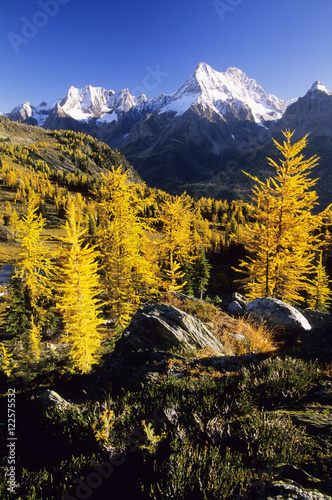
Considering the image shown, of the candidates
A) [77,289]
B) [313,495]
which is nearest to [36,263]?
[77,289]

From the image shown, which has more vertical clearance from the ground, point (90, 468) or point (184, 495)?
point (184, 495)

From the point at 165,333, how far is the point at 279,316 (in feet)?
18.3

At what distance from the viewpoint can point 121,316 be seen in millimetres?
14992

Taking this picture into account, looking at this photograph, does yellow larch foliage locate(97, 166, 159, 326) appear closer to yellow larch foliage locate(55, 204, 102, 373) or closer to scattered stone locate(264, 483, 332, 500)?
yellow larch foliage locate(55, 204, 102, 373)

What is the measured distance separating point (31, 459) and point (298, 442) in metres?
4.51

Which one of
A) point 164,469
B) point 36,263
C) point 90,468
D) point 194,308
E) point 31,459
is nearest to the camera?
point 164,469

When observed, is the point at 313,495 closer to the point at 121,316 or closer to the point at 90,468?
the point at 90,468

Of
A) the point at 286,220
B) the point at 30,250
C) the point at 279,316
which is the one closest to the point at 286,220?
the point at 286,220

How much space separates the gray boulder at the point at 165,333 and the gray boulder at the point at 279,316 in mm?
3283

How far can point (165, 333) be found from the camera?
7.81 meters

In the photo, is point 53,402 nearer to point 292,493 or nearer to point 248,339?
point 292,493

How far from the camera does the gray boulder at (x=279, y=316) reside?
9.51 m

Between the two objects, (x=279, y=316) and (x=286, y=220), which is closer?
(x=279, y=316)

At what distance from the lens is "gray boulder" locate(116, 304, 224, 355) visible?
7570 mm
